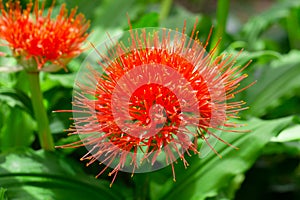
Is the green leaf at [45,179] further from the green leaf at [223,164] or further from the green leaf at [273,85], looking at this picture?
the green leaf at [273,85]

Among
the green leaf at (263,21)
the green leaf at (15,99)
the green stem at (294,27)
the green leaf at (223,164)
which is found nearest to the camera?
the green leaf at (223,164)

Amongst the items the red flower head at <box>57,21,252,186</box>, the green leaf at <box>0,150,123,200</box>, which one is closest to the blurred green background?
the green leaf at <box>0,150,123,200</box>

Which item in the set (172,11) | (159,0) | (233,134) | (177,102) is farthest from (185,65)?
(159,0)

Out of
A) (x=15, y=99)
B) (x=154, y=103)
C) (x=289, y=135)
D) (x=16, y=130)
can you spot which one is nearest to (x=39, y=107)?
(x=15, y=99)

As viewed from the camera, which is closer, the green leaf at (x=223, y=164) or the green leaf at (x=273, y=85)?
the green leaf at (x=223, y=164)

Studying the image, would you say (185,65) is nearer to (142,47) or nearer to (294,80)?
(142,47)

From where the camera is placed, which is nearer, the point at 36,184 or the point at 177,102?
the point at 177,102

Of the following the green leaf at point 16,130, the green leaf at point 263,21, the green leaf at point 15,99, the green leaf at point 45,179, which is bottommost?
the green leaf at point 45,179

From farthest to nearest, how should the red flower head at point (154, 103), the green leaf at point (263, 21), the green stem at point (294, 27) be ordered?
the green stem at point (294, 27), the green leaf at point (263, 21), the red flower head at point (154, 103)

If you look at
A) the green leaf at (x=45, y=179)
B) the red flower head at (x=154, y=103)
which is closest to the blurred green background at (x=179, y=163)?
the green leaf at (x=45, y=179)
